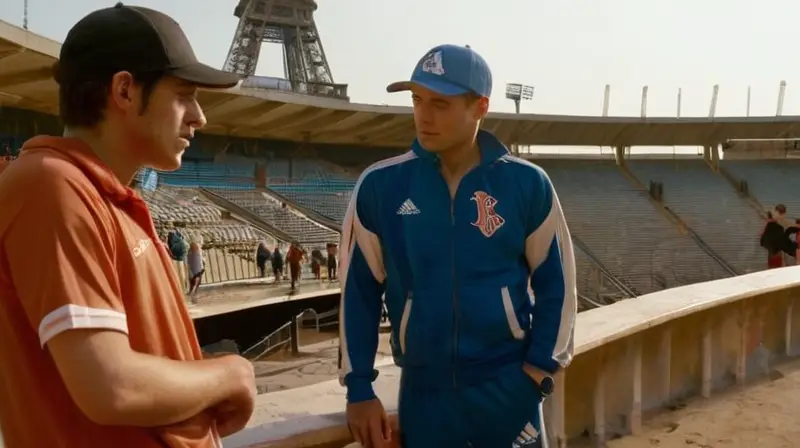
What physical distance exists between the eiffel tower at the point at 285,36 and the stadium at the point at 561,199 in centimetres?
1006

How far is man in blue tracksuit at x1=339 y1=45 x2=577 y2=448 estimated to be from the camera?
164cm

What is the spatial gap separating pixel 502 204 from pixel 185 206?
18863 mm

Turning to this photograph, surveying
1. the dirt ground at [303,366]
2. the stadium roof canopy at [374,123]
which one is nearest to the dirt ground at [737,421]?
the dirt ground at [303,366]

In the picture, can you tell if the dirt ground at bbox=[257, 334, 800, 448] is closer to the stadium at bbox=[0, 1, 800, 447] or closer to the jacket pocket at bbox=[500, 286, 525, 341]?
the stadium at bbox=[0, 1, 800, 447]

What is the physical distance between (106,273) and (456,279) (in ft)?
3.06

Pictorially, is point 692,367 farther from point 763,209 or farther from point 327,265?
point 763,209

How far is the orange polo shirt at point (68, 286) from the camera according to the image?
2.67 feet

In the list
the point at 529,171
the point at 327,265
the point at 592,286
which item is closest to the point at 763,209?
the point at 592,286

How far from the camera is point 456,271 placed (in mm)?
1643

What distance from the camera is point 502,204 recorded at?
170 centimetres

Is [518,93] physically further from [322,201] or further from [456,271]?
[456,271]

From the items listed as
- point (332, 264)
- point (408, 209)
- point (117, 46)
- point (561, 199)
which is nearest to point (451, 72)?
point (408, 209)

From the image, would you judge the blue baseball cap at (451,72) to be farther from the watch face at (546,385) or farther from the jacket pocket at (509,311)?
the watch face at (546,385)

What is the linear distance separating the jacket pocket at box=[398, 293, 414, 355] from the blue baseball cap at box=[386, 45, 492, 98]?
53 cm
